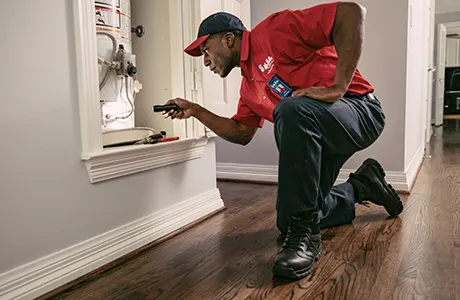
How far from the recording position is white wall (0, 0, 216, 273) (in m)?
1.01

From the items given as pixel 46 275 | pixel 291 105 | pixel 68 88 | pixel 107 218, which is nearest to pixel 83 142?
pixel 68 88

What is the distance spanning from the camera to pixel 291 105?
1222 mm

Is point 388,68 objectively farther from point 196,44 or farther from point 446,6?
point 446,6

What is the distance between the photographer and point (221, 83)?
1956 mm

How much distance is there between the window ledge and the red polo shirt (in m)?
0.41

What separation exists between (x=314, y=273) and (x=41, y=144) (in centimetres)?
83

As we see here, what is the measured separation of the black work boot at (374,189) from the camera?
1.70m

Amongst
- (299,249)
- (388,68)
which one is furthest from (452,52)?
(299,249)

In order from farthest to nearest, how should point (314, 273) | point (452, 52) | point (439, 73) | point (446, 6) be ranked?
point (452, 52)
point (446, 6)
point (439, 73)
point (314, 273)

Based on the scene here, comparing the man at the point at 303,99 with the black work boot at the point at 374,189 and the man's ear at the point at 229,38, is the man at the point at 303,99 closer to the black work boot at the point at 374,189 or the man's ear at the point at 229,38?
the man's ear at the point at 229,38

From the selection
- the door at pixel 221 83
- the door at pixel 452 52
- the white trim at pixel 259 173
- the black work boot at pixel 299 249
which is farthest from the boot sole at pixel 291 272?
the door at pixel 452 52

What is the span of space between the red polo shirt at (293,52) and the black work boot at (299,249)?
1.36ft

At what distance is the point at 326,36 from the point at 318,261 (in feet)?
2.26

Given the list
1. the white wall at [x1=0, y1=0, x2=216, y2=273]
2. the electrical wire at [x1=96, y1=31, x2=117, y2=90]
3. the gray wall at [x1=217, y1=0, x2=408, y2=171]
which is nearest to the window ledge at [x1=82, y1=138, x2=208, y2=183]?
the white wall at [x1=0, y1=0, x2=216, y2=273]
